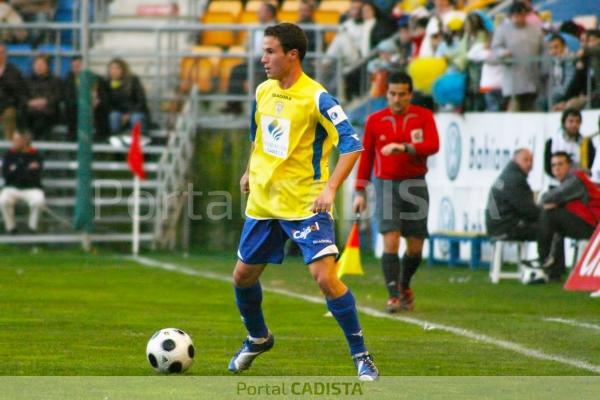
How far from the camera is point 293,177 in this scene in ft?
30.1

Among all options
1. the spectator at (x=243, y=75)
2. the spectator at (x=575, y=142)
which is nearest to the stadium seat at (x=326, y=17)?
the spectator at (x=243, y=75)

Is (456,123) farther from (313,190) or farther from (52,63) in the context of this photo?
(313,190)

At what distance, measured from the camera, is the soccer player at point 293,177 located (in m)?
9.02

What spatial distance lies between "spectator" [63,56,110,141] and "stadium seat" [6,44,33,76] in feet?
2.73

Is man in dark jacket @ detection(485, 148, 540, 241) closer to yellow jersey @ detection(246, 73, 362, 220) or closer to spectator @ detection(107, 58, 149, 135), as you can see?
spectator @ detection(107, 58, 149, 135)

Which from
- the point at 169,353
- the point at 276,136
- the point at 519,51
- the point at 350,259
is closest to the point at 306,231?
the point at 276,136

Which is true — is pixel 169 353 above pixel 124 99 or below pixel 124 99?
below

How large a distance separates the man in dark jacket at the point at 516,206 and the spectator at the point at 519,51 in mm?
2200

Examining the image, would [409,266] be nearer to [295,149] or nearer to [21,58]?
[295,149]

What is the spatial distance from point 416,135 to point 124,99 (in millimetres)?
11402

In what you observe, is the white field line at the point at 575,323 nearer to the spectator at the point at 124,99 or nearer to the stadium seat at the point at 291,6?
the spectator at the point at 124,99

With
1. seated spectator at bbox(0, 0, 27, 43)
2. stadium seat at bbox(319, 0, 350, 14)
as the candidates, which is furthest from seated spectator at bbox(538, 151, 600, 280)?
seated spectator at bbox(0, 0, 27, 43)

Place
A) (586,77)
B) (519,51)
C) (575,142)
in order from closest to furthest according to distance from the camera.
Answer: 1. (575,142)
2. (586,77)
3. (519,51)
